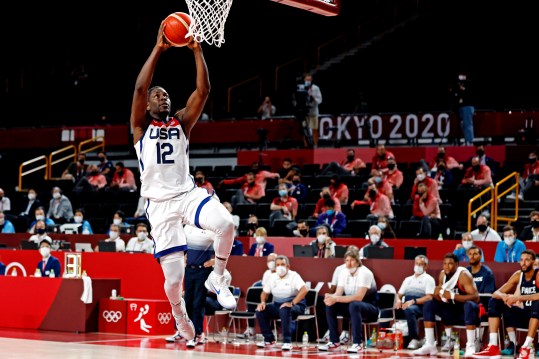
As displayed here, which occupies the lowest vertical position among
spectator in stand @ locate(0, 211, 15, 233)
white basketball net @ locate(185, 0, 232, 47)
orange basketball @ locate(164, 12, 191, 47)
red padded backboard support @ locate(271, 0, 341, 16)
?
spectator in stand @ locate(0, 211, 15, 233)

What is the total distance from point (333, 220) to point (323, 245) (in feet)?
7.03

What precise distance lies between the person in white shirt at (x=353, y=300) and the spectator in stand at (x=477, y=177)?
19.7ft

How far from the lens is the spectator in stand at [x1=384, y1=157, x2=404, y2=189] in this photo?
2225 centimetres

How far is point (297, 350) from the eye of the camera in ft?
52.5

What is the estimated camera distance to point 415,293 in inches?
640

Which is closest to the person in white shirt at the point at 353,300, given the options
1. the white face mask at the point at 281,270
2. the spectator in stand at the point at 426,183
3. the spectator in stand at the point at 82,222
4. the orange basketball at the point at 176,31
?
the white face mask at the point at 281,270

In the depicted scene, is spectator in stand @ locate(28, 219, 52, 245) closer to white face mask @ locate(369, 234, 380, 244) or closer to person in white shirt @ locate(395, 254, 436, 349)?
white face mask @ locate(369, 234, 380, 244)

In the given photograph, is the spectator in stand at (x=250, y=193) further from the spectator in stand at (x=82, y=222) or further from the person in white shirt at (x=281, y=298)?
the person in white shirt at (x=281, y=298)

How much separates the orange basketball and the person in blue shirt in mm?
10163

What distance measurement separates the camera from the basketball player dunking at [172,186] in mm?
8430

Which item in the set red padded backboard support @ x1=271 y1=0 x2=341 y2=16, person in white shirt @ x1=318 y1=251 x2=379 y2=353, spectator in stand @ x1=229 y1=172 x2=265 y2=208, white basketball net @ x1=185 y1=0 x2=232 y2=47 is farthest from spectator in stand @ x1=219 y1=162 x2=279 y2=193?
white basketball net @ x1=185 y1=0 x2=232 y2=47

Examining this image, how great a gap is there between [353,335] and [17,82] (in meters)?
25.4

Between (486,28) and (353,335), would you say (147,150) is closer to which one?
(353,335)

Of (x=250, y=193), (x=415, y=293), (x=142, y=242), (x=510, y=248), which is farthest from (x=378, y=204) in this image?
(x=142, y=242)
